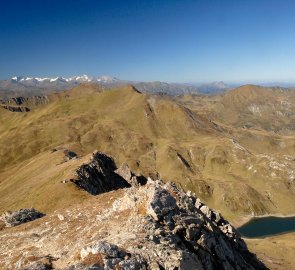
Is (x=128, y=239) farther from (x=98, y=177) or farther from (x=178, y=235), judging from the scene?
(x=98, y=177)

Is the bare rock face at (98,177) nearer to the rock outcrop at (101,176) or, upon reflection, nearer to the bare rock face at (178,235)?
the rock outcrop at (101,176)

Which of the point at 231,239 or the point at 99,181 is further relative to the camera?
the point at 99,181

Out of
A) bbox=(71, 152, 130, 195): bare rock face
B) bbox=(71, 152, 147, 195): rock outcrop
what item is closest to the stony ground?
bbox=(71, 152, 130, 195): bare rock face

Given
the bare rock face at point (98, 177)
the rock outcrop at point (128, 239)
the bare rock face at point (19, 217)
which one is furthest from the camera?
the bare rock face at point (98, 177)

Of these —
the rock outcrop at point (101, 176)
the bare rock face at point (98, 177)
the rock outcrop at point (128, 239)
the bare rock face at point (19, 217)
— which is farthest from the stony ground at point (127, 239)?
the rock outcrop at point (101, 176)

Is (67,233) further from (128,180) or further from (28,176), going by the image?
(28,176)

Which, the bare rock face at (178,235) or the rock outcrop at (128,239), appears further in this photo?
the bare rock face at (178,235)

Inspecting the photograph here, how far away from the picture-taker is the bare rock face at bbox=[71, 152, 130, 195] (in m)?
133

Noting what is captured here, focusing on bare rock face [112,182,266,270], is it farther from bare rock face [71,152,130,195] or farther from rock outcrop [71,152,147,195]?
bare rock face [71,152,130,195]

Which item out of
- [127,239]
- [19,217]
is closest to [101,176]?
[19,217]

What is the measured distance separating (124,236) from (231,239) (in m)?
25.2

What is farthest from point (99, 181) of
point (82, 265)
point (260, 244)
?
point (82, 265)

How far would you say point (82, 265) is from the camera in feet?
105

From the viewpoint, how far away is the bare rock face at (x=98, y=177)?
133 meters
